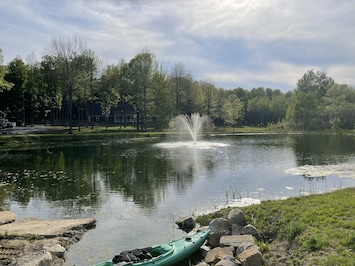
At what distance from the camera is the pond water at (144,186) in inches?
527

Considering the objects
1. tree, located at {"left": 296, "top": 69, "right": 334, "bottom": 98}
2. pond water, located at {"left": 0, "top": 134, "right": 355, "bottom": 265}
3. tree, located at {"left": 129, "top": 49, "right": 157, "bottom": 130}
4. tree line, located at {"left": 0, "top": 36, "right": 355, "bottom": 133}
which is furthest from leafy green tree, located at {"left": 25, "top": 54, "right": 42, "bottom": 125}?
tree, located at {"left": 296, "top": 69, "right": 334, "bottom": 98}

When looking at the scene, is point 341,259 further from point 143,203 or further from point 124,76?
point 124,76

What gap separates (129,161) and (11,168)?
10045 millimetres

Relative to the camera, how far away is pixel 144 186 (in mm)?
21219

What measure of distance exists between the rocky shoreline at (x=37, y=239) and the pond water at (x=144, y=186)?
0.42m

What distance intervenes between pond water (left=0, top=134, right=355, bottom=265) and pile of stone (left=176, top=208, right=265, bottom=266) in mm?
1724

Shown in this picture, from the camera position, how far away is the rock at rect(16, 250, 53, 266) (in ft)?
29.7

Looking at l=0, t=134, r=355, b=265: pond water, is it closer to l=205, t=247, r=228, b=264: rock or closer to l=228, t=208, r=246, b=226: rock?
l=228, t=208, r=246, b=226: rock

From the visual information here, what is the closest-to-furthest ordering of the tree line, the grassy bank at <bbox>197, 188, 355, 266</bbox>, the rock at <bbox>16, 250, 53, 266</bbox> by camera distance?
1. the grassy bank at <bbox>197, 188, 355, 266</bbox>
2. the rock at <bbox>16, 250, 53, 266</bbox>
3. the tree line

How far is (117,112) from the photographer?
91562 mm

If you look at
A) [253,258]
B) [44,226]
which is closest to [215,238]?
[253,258]

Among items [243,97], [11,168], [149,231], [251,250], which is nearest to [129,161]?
[11,168]

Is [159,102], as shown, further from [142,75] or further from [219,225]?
[219,225]

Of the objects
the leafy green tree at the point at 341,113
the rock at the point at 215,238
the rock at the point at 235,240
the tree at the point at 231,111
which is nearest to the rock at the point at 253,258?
the rock at the point at 235,240
